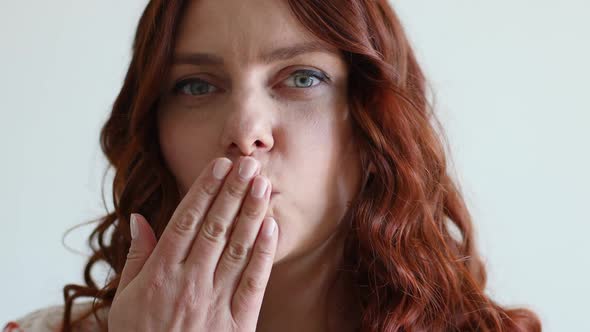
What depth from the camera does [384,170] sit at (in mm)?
1174

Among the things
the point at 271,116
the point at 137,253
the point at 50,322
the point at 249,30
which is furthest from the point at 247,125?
the point at 50,322

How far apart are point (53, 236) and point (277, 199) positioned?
105cm

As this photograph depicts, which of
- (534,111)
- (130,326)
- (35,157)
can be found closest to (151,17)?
(130,326)

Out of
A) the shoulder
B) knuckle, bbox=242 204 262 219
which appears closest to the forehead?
knuckle, bbox=242 204 262 219

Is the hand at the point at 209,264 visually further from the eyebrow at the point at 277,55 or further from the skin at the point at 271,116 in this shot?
the eyebrow at the point at 277,55

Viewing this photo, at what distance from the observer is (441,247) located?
4.09 feet

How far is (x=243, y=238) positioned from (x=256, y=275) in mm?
60

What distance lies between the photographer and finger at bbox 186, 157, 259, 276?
984 mm

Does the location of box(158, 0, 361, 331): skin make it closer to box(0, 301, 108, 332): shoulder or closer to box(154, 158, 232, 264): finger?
box(154, 158, 232, 264): finger

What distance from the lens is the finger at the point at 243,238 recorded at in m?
0.99

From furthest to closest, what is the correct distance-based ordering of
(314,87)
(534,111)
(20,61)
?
(20,61)
(534,111)
(314,87)

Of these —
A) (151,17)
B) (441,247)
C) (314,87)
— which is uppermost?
(151,17)

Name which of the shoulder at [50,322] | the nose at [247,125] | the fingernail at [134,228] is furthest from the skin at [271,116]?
the shoulder at [50,322]

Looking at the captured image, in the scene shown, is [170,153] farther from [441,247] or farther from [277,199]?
[441,247]
